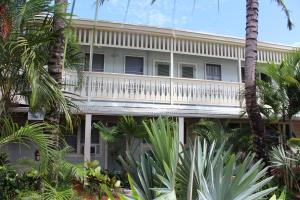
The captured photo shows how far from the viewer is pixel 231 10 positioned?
28.8ft

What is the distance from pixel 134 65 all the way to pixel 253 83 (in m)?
7.89

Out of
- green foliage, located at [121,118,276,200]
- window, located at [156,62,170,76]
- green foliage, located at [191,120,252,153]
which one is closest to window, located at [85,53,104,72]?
window, located at [156,62,170,76]

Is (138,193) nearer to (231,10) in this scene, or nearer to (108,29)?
(231,10)

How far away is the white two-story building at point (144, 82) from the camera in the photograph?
1454 centimetres

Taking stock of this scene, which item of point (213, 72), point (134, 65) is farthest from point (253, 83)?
point (213, 72)

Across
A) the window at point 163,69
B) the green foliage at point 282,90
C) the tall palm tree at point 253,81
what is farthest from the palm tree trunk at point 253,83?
the window at point 163,69

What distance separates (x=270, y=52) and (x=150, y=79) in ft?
20.5

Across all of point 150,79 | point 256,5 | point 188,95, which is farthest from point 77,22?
point 256,5

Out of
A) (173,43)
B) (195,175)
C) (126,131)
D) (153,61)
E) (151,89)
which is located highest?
(173,43)

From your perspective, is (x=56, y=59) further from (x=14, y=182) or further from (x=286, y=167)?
(x=286, y=167)

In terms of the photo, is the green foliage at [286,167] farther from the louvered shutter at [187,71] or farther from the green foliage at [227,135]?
the louvered shutter at [187,71]

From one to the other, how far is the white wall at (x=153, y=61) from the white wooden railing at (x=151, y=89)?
2451 mm

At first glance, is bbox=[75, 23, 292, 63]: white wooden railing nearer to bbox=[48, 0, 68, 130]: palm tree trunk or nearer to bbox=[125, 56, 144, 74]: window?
bbox=[125, 56, 144, 74]: window

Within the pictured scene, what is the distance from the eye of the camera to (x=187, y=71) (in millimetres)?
18578
